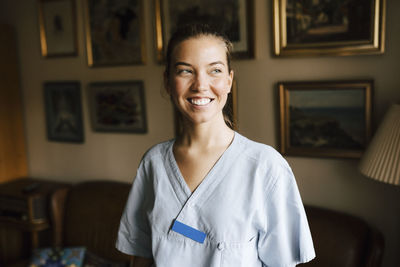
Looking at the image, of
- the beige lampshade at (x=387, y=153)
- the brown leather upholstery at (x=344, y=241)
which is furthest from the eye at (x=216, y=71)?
the brown leather upholstery at (x=344, y=241)

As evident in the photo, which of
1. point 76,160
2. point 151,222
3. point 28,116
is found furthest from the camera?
point 28,116

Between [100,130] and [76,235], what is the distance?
79 centimetres

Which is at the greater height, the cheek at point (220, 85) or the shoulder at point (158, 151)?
the cheek at point (220, 85)

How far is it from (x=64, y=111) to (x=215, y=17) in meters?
1.51

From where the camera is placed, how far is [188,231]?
1097mm

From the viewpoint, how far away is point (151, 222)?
117cm

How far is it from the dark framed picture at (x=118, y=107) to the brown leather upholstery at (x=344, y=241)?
Result: 4.47 ft

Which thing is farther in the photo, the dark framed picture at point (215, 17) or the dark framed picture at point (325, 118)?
the dark framed picture at point (215, 17)

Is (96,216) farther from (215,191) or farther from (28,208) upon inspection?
(215,191)

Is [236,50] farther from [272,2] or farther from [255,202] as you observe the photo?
[255,202]

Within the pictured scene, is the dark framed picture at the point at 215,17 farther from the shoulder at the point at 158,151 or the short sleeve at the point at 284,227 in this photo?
the short sleeve at the point at 284,227

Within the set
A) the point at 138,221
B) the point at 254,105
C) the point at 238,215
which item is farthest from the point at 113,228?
the point at 238,215

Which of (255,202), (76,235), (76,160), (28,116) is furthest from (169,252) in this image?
(28,116)

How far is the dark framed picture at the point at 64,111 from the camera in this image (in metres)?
2.96
